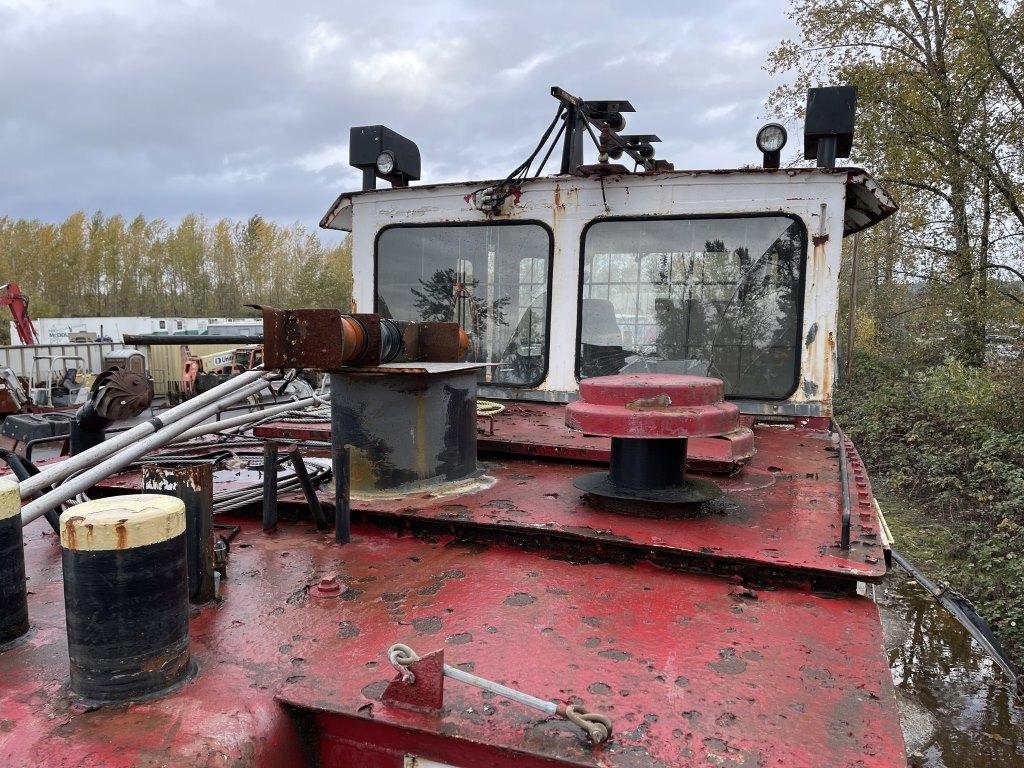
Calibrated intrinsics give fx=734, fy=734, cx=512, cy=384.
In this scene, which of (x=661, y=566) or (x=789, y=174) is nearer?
(x=661, y=566)

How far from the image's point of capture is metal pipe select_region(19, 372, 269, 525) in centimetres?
218

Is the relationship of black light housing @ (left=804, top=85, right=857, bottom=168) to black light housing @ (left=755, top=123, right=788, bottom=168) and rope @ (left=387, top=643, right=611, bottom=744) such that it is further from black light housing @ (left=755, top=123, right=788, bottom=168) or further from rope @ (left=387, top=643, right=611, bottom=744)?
rope @ (left=387, top=643, right=611, bottom=744)

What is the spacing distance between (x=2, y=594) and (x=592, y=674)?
1.49m

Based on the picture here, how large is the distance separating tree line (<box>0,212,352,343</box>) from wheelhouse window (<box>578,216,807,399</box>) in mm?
40605

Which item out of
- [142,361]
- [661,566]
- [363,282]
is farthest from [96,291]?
[661,566]

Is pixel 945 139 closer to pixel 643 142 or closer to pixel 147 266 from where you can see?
pixel 643 142

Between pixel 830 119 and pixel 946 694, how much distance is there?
13.4 ft

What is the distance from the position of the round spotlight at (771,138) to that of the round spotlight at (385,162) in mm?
2257

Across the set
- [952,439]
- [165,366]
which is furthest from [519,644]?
[165,366]

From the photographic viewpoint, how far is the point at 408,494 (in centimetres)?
294

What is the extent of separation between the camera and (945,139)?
14.2 m

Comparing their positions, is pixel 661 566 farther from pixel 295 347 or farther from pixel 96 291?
pixel 96 291

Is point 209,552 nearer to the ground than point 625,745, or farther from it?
farther from it

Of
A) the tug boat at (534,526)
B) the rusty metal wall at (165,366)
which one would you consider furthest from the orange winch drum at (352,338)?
the rusty metal wall at (165,366)
